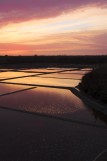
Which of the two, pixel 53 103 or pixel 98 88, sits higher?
pixel 98 88

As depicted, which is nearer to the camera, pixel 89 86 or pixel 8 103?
pixel 8 103

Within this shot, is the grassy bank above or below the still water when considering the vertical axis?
above

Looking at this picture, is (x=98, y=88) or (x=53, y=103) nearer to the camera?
(x=53, y=103)

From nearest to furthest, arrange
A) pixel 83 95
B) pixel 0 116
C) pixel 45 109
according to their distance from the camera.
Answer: pixel 0 116 < pixel 45 109 < pixel 83 95

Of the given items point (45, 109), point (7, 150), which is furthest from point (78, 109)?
point (7, 150)

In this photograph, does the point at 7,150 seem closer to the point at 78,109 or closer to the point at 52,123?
the point at 52,123

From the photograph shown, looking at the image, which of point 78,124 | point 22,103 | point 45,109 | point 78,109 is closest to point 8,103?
point 22,103

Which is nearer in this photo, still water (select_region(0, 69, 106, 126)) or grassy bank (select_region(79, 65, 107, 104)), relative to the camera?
Result: still water (select_region(0, 69, 106, 126))

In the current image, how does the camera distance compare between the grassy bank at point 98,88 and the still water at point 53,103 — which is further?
the grassy bank at point 98,88

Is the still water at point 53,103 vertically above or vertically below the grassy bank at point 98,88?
below

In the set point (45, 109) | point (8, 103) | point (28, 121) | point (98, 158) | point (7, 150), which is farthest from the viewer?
point (8, 103)
